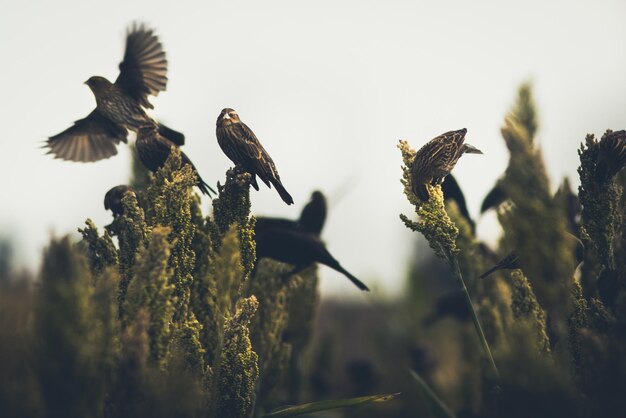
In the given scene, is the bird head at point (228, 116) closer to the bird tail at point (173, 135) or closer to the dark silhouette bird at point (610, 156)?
the bird tail at point (173, 135)

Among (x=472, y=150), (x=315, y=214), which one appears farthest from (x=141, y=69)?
(x=472, y=150)

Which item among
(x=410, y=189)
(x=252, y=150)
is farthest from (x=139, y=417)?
(x=252, y=150)

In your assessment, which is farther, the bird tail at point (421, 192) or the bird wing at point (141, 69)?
the bird wing at point (141, 69)

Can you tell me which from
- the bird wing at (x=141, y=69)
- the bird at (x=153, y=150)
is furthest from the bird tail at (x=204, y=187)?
the bird wing at (x=141, y=69)

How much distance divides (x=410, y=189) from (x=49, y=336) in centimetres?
113

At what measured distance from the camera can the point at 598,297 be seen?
2135 mm

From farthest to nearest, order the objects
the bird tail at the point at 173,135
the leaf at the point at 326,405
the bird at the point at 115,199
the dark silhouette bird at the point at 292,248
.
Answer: the bird tail at the point at 173,135 < the dark silhouette bird at the point at 292,248 < the bird at the point at 115,199 < the leaf at the point at 326,405

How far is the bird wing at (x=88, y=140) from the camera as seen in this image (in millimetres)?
3469

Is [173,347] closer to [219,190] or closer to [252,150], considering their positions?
[219,190]

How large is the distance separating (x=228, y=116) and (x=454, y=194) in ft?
3.60

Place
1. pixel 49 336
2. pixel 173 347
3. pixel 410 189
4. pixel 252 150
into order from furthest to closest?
pixel 252 150, pixel 410 189, pixel 173 347, pixel 49 336

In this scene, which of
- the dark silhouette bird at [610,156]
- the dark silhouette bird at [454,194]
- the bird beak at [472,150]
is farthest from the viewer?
the dark silhouette bird at [454,194]

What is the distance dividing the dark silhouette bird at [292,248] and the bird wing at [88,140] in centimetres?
127

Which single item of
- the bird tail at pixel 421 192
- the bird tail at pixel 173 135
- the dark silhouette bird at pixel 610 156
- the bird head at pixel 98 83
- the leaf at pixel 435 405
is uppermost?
the bird head at pixel 98 83
